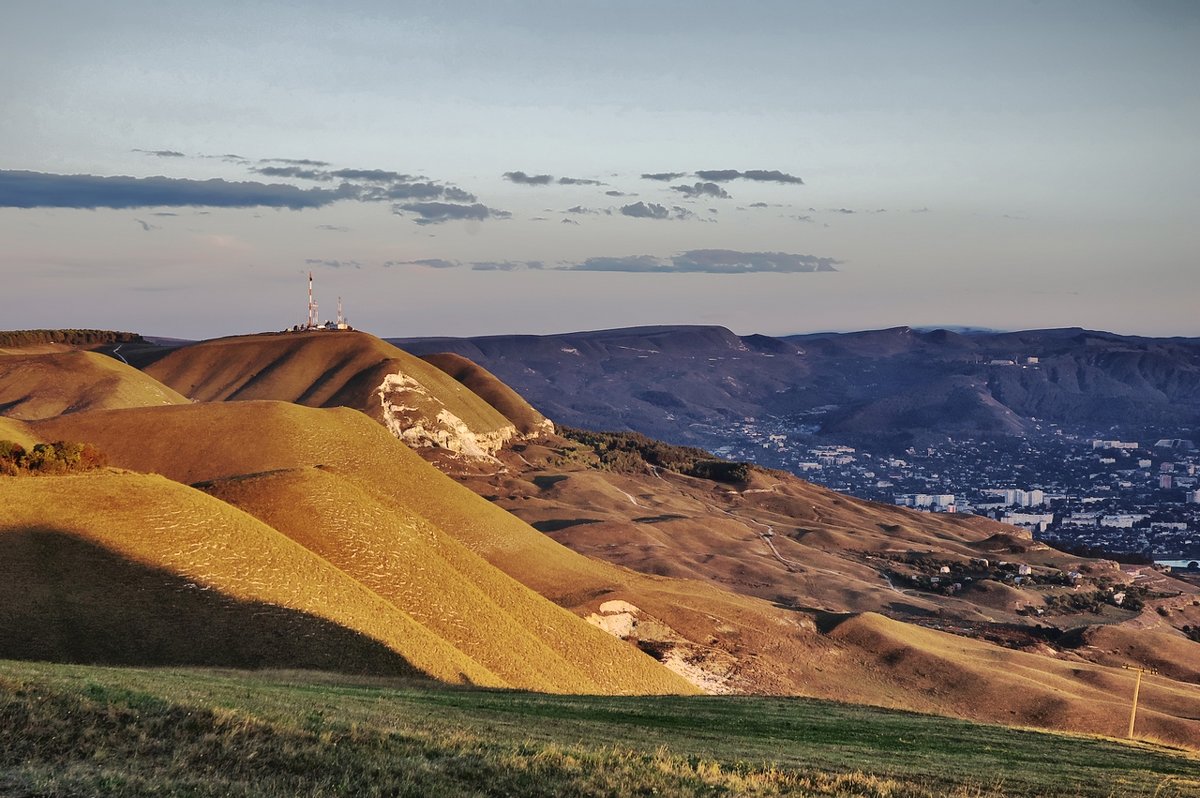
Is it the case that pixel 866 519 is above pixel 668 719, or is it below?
below

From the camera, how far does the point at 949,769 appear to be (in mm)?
22953

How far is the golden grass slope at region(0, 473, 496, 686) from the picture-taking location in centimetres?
3697

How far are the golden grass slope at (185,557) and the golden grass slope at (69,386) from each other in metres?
78.0

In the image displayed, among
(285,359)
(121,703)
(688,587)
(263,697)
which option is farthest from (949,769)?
(285,359)

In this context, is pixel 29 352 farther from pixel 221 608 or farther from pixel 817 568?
pixel 221 608

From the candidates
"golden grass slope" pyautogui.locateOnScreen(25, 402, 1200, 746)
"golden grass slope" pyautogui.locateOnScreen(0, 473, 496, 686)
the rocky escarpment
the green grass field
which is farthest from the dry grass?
the green grass field

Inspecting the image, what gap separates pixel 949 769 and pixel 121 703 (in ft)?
57.4

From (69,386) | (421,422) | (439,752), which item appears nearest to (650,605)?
(439,752)

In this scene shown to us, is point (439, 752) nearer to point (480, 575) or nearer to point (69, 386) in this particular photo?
point (480, 575)

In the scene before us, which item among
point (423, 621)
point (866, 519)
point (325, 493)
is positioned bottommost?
point (866, 519)

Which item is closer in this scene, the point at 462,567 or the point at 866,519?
the point at 462,567

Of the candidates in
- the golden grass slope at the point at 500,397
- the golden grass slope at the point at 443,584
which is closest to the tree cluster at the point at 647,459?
the golden grass slope at the point at 500,397

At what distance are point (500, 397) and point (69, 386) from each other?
73.0 meters

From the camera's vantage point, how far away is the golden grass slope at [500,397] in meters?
174
